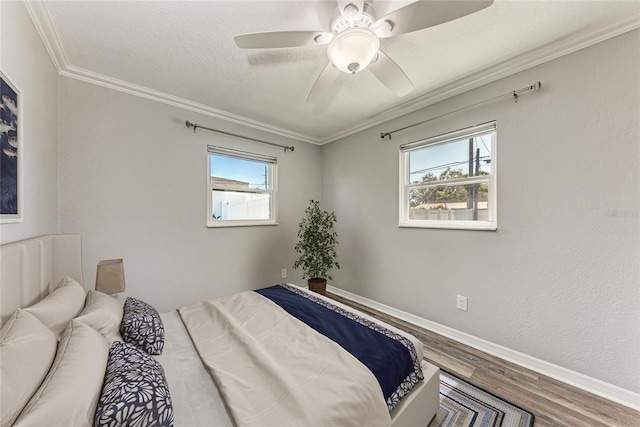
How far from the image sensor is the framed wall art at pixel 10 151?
114cm

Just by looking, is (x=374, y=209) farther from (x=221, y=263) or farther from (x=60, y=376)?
(x=60, y=376)

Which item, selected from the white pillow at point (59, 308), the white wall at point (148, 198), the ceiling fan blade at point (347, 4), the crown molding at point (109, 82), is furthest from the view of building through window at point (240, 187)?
the ceiling fan blade at point (347, 4)

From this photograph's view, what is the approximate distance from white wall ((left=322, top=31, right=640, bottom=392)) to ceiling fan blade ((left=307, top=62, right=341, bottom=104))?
4.34ft

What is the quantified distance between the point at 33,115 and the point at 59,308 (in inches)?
49.0

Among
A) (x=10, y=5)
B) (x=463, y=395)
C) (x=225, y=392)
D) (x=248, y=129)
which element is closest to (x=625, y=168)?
(x=463, y=395)

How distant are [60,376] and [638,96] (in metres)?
3.17

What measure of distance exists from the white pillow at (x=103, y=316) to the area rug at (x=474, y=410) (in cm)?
183

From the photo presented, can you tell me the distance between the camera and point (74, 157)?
212cm

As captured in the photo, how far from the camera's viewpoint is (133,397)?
30.2 inches

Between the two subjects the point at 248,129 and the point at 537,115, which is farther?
the point at 248,129

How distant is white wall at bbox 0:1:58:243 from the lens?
124 cm

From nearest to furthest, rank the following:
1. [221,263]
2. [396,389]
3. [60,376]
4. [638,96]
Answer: [60,376], [396,389], [638,96], [221,263]

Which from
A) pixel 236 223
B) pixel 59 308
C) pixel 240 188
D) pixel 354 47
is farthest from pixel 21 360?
pixel 240 188

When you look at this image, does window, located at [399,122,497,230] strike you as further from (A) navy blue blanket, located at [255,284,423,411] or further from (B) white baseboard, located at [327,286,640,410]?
(A) navy blue blanket, located at [255,284,423,411]
